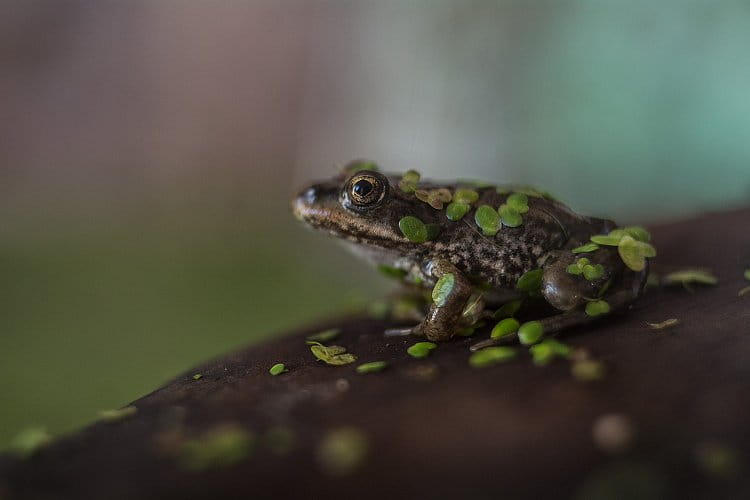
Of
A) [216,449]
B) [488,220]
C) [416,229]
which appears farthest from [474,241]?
[216,449]

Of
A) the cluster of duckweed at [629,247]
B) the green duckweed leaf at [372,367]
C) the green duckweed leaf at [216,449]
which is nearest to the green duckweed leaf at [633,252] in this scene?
the cluster of duckweed at [629,247]

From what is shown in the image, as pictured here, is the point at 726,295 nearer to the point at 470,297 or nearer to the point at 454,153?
the point at 470,297

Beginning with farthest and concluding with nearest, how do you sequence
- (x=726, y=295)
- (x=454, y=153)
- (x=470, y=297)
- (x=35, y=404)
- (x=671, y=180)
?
(x=454, y=153)
(x=671, y=180)
(x=35, y=404)
(x=470, y=297)
(x=726, y=295)

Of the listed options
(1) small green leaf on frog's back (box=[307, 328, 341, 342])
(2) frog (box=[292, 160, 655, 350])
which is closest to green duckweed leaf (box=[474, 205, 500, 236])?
(2) frog (box=[292, 160, 655, 350])

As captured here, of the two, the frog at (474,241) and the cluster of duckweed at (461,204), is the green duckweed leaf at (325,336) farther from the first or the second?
the cluster of duckweed at (461,204)

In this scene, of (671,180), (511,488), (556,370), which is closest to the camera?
(511,488)

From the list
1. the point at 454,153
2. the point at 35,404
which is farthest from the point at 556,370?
the point at 454,153

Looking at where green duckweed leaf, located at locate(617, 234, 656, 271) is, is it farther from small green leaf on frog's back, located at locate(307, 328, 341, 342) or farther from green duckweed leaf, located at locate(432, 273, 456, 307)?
small green leaf on frog's back, located at locate(307, 328, 341, 342)
